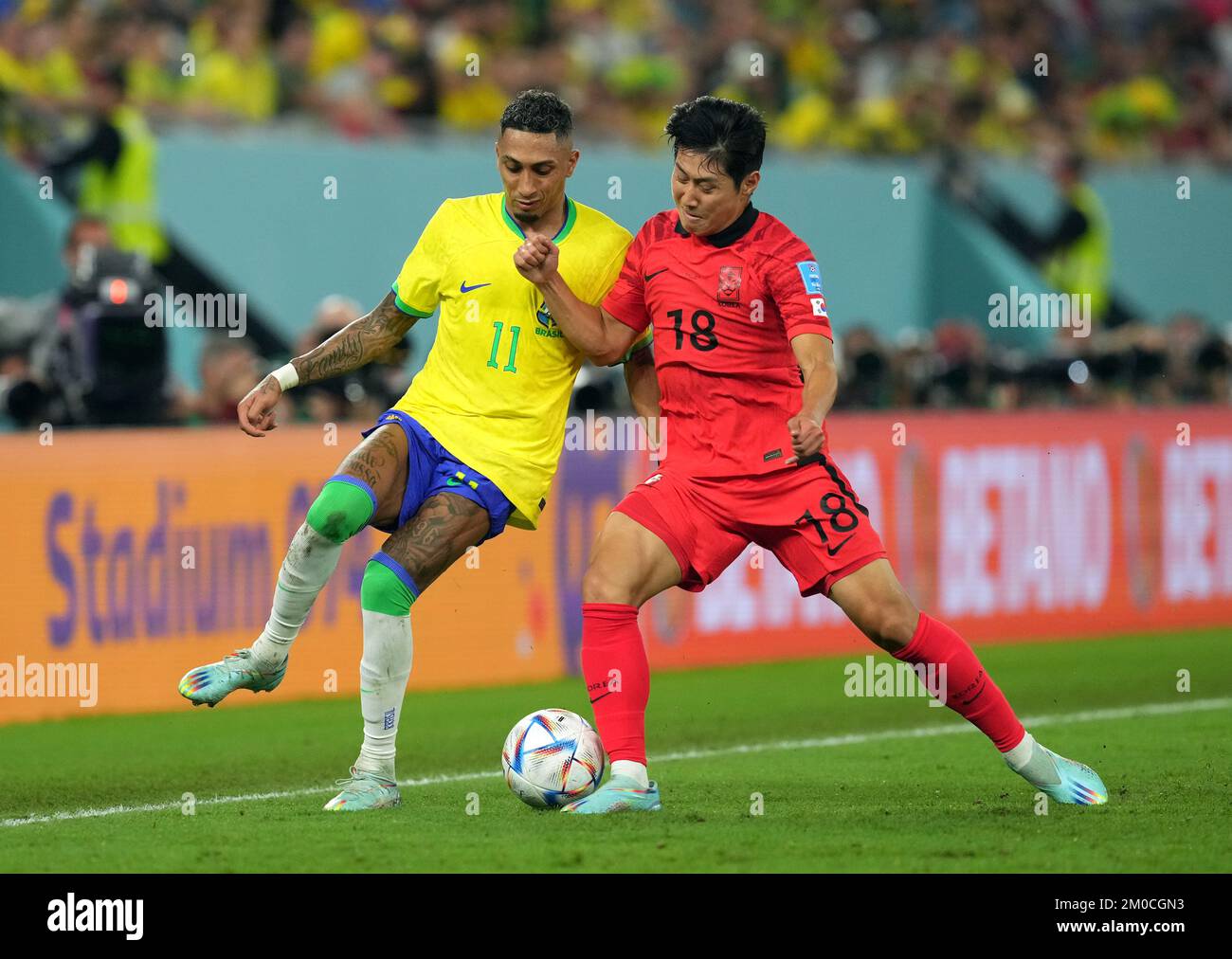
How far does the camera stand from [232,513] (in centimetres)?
1035

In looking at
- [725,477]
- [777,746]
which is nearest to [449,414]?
[725,477]

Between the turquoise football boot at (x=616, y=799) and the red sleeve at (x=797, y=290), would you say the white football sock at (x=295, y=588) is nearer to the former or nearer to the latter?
the turquoise football boot at (x=616, y=799)

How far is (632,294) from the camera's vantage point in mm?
6793

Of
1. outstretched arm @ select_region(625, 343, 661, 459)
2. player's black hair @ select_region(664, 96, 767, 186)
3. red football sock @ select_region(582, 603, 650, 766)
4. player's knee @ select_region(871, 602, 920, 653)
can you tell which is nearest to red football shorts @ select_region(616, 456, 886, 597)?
player's knee @ select_region(871, 602, 920, 653)

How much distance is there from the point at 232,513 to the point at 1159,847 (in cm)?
573

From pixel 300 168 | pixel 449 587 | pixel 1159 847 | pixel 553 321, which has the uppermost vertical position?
pixel 300 168

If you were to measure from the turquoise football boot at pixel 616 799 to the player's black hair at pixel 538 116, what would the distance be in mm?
2107

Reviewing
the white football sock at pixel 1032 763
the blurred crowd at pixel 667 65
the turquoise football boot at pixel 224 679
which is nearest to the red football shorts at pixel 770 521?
the white football sock at pixel 1032 763

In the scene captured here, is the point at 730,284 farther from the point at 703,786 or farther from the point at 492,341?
the point at 703,786

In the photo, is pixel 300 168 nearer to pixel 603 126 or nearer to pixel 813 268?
pixel 603 126

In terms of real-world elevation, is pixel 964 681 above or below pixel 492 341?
below

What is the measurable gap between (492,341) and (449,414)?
11.2 inches

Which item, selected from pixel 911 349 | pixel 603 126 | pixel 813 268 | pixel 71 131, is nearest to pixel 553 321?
pixel 813 268

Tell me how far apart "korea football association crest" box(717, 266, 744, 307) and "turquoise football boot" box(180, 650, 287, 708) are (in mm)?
1904
